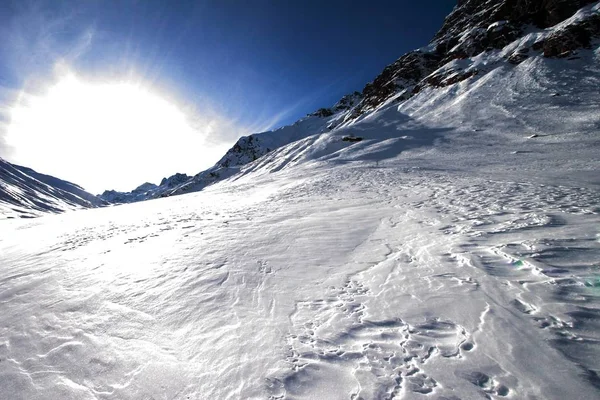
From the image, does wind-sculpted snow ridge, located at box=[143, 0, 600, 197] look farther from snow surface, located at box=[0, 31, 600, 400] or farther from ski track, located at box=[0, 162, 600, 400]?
ski track, located at box=[0, 162, 600, 400]

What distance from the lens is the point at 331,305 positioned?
13.1ft

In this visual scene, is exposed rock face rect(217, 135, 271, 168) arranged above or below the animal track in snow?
above

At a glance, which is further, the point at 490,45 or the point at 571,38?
the point at 490,45

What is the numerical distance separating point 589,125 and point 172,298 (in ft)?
113

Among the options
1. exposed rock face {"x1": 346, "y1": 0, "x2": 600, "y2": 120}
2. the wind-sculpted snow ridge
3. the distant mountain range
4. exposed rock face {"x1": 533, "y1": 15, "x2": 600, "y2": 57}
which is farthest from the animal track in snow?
exposed rock face {"x1": 346, "y1": 0, "x2": 600, "y2": 120}

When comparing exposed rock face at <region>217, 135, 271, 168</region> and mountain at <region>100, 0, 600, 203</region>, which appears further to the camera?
exposed rock face at <region>217, 135, 271, 168</region>

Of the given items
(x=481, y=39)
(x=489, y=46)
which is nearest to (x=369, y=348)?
(x=489, y=46)

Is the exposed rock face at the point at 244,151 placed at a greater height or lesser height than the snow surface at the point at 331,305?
greater

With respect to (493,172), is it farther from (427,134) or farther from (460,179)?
(427,134)

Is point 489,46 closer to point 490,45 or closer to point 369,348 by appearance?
point 490,45

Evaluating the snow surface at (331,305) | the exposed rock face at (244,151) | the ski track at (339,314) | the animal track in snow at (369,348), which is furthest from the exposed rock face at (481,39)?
the exposed rock face at (244,151)

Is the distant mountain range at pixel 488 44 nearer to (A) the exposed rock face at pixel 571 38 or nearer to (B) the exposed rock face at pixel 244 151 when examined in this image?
(A) the exposed rock face at pixel 571 38

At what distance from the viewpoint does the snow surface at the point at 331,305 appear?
265 cm

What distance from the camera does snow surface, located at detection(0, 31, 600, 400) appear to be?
2.65 metres
